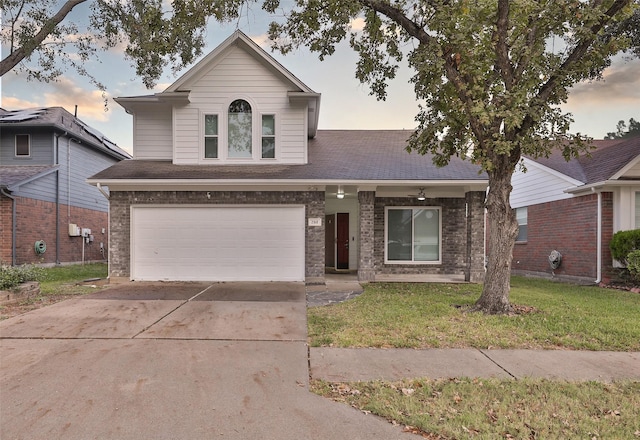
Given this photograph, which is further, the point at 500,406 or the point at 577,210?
the point at 577,210

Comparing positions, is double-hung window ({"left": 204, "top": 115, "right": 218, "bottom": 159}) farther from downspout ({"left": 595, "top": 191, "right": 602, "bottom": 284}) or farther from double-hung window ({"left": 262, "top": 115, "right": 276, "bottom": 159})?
downspout ({"left": 595, "top": 191, "right": 602, "bottom": 284})

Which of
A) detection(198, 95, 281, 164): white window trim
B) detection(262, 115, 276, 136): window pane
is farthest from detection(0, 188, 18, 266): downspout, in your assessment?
detection(262, 115, 276, 136): window pane

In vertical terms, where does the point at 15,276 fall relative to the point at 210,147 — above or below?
below

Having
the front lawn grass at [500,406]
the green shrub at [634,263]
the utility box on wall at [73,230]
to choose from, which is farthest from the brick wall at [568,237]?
the utility box on wall at [73,230]

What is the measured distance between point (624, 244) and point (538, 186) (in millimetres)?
4199

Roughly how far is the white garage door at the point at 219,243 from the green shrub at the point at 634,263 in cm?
850

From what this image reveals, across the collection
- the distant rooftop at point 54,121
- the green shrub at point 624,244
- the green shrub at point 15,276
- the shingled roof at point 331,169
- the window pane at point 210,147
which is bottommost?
the green shrub at point 15,276

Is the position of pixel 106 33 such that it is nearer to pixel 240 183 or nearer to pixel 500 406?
pixel 240 183

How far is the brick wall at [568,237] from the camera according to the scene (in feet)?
34.0

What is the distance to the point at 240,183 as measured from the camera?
9.61m

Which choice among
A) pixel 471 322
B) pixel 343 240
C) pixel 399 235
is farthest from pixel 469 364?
pixel 343 240

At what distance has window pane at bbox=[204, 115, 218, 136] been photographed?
10.8m

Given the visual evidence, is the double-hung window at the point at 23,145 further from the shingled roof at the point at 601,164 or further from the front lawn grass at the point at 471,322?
the shingled roof at the point at 601,164

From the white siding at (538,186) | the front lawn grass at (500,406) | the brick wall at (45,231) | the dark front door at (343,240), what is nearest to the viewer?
the front lawn grass at (500,406)
